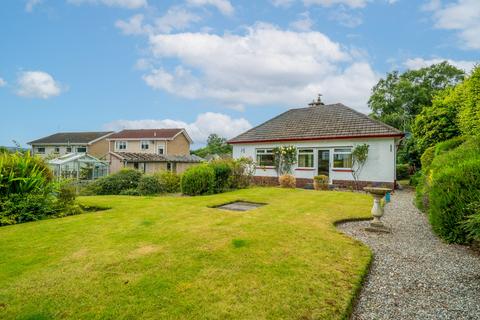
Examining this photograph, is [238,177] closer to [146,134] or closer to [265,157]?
[265,157]

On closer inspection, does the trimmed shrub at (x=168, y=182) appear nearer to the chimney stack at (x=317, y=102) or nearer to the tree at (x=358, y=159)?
the tree at (x=358, y=159)

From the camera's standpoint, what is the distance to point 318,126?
1762 centimetres

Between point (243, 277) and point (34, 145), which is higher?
point (34, 145)

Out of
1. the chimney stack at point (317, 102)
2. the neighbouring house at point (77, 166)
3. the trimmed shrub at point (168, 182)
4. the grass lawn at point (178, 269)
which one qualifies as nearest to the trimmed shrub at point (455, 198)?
the grass lawn at point (178, 269)

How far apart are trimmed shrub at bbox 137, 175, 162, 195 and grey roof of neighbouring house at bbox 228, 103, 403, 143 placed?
22.3 ft

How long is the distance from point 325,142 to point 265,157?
14.3ft

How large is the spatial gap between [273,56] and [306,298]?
15.4 m

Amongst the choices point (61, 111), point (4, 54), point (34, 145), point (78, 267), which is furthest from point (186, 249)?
point (34, 145)

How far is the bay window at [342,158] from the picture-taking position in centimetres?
1585

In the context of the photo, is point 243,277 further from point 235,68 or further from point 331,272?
point 235,68

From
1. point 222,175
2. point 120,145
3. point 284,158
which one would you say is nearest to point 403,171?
point 284,158

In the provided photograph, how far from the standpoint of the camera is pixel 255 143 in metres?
19.4

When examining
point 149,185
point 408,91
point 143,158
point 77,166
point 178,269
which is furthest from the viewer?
point 408,91

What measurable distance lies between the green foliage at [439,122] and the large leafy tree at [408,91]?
14.2m
